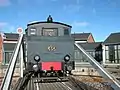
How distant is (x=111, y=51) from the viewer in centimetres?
3916

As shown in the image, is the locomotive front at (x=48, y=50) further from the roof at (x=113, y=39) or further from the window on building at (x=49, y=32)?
the roof at (x=113, y=39)

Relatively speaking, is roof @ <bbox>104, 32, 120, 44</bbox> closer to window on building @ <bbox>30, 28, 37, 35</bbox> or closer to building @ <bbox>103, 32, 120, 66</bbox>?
building @ <bbox>103, 32, 120, 66</bbox>

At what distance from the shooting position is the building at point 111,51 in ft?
125

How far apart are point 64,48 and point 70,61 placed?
76cm

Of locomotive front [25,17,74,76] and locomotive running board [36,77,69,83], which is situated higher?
locomotive front [25,17,74,76]

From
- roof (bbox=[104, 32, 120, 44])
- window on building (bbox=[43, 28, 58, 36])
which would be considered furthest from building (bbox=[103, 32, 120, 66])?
window on building (bbox=[43, 28, 58, 36])

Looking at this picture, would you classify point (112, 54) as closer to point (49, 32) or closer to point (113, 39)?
point (113, 39)

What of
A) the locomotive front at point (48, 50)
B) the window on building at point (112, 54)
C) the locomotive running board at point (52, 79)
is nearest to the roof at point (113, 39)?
the window on building at point (112, 54)

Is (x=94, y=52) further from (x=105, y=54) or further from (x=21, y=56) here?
(x=21, y=56)

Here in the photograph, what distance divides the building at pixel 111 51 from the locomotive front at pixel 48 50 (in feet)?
86.2

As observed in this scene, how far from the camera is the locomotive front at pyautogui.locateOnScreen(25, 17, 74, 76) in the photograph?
11648 millimetres

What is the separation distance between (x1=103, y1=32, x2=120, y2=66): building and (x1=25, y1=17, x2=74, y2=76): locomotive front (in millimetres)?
26263

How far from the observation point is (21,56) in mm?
11758

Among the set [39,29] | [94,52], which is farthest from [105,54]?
[39,29]
